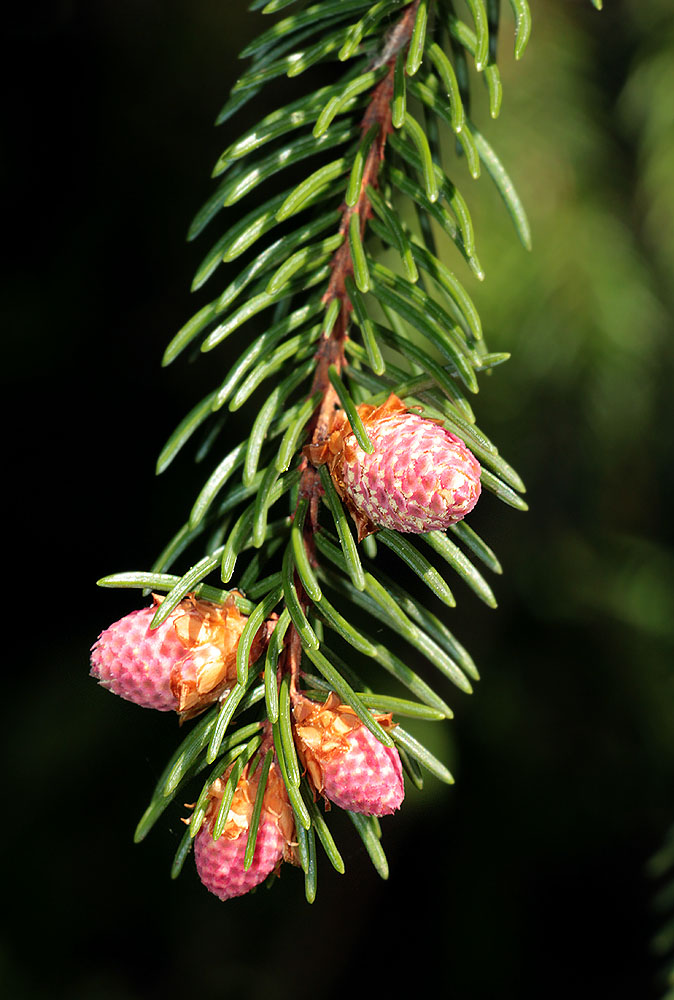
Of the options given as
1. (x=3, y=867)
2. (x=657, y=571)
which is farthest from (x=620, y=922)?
(x=3, y=867)

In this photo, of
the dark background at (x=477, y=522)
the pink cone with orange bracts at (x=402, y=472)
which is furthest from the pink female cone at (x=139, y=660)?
the dark background at (x=477, y=522)

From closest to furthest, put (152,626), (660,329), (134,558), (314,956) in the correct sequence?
(152,626), (660,329), (134,558), (314,956)

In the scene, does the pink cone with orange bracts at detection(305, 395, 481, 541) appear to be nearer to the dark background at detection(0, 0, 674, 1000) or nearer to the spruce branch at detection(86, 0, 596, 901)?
the spruce branch at detection(86, 0, 596, 901)

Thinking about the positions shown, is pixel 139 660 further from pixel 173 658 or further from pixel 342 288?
pixel 342 288

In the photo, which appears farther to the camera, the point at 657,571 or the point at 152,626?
the point at 657,571

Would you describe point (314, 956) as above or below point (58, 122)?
below

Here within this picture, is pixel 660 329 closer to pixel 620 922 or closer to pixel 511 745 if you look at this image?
pixel 511 745

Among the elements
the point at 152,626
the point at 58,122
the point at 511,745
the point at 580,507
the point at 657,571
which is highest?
the point at 58,122

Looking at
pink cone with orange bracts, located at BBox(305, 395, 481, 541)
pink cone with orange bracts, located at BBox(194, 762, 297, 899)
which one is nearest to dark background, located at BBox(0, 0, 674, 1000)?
pink cone with orange bracts, located at BBox(305, 395, 481, 541)

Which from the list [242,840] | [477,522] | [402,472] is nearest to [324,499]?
[402,472]
